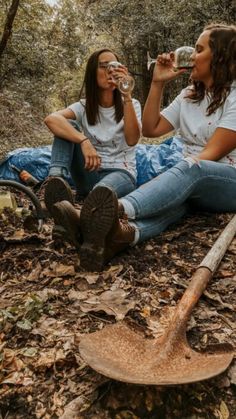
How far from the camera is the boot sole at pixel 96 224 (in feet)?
6.45

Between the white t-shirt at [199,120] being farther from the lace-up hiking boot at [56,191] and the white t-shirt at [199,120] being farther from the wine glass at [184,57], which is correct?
the lace-up hiking boot at [56,191]

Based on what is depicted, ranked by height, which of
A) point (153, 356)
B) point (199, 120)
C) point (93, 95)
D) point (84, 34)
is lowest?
point (153, 356)

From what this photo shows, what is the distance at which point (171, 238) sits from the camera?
2.57 meters

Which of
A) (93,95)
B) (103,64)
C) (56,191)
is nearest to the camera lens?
(56,191)

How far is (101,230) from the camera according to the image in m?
2.02

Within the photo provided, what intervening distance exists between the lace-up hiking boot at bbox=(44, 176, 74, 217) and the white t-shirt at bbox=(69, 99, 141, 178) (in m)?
0.74

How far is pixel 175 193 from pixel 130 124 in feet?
2.50

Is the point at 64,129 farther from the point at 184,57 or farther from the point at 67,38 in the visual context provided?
the point at 67,38

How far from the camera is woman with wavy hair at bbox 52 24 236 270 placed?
209 centimetres

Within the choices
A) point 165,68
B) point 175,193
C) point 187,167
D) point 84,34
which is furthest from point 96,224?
point 84,34

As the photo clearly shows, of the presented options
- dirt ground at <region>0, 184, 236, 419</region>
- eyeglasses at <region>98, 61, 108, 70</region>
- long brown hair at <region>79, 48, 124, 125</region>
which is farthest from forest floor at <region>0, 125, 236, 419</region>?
eyeglasses at <region>98, 61, 108, 70</region>

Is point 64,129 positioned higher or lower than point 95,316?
higher

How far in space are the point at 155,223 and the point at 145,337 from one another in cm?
90

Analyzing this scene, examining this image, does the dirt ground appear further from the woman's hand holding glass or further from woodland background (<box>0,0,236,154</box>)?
woodland background (<box>0,0,236,154</box>)
